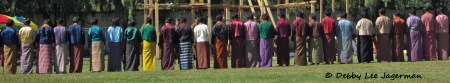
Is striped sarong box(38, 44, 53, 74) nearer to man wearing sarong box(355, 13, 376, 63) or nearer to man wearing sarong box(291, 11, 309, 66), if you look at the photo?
man wearing sarong box(291, 11, 309, 66)

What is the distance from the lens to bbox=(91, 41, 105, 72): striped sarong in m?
21.0

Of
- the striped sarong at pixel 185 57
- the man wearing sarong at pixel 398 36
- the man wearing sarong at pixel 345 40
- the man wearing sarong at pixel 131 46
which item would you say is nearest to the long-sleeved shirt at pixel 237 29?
the striped sarong at pixel 185 57

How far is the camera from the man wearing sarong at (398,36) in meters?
23.3

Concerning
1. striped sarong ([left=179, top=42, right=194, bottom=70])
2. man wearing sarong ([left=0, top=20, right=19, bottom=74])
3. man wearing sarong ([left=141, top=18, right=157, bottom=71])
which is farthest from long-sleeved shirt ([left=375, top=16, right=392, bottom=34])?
man wearing sarong ([left=0, top=20, right=19, bottom=74])

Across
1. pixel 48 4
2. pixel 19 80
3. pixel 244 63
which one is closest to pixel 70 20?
pixel 48 4

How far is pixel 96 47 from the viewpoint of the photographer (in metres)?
21.0

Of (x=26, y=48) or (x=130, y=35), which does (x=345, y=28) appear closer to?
(x=130, y=35)

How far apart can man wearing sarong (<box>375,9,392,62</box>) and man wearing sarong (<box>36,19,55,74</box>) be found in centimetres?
814

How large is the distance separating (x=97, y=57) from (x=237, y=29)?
132 inches

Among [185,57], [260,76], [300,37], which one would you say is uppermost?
[300,37]

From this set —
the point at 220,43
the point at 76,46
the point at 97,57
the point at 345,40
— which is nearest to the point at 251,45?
the point at 220,43

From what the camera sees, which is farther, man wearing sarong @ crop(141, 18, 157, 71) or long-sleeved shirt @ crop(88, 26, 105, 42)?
man wearing sarong @ crop(141, 18, 157, 71)

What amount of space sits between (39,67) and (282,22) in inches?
229

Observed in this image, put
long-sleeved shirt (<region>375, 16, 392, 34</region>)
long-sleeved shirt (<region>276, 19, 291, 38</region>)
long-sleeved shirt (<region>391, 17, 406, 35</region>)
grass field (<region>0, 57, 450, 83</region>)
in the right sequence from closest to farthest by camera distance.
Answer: grass field (<region>0, 57, 450, 83</region>)
long-sleeved shirt (<region>276, 19, 291, 38</region>)
long-sleeved shirt (<region>375, 16, 392, 34</region>)
long-sleeved shirt (<region>391, 17, 406, 35</region>)
